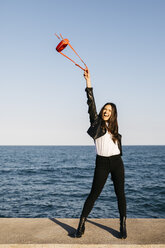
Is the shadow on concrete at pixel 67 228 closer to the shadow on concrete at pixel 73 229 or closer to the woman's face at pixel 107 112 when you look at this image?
the shadow on concrete at pixel 73 229

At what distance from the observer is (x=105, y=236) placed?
9.62ft

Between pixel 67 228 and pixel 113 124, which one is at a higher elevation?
pixel 113 124

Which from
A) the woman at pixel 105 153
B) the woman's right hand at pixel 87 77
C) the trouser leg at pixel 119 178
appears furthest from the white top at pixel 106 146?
the woman's right hand at pixel 87 77

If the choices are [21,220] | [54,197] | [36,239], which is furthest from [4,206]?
[36,239]

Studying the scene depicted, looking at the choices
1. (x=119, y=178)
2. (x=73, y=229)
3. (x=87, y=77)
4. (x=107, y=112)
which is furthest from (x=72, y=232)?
(x=87, y=77)

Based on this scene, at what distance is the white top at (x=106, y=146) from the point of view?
2.93m

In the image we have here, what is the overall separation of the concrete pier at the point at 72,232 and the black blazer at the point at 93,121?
1132mm

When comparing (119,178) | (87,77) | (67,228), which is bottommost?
(67,228)

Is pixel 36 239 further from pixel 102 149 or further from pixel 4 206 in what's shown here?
pixel 4 206

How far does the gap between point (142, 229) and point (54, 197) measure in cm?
1288

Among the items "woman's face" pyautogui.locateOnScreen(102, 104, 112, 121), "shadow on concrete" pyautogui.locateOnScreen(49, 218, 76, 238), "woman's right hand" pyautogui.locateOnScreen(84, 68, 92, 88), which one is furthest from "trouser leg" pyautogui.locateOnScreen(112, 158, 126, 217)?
"woman's right hand" pyautogui.locateOnScreen(84, 68, 92, 88)

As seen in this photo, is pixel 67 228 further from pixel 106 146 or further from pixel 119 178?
pixel 106 146

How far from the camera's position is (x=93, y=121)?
9.96 feet

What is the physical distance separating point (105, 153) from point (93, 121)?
0.45 meters
